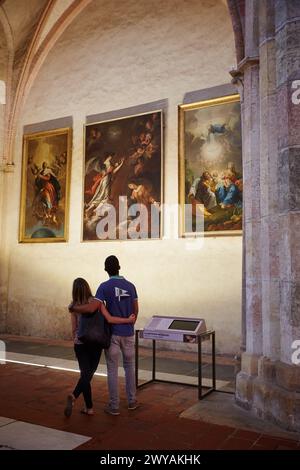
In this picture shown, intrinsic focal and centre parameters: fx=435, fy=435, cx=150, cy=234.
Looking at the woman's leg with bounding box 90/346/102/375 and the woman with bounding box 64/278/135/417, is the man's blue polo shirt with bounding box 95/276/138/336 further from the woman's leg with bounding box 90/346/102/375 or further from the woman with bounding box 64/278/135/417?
the woman's leg with bounding box 90/346/102/375

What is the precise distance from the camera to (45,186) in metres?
10.9

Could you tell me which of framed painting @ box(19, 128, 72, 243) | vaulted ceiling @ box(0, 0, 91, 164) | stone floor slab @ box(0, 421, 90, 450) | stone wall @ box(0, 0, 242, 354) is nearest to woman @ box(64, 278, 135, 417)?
stone floor slab @ box(0, 421, 90, 450)

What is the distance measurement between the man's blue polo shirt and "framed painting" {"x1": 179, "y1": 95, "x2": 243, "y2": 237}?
4.43 m

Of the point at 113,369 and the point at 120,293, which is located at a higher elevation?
the point at 120,293

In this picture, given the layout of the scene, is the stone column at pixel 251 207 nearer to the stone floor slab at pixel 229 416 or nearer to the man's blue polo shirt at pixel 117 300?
the stone floor slab at pixel 229 416

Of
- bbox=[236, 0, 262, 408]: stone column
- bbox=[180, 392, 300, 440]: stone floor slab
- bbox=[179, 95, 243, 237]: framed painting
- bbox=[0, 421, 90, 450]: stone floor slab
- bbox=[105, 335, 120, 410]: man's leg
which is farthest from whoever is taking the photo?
bbox=[179, 95, 243, 237]: framed painting

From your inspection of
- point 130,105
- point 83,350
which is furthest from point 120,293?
point 130,105

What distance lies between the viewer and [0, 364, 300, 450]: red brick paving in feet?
11.7

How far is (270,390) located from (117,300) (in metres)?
1.71

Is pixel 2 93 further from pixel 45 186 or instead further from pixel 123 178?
pixel 123 178

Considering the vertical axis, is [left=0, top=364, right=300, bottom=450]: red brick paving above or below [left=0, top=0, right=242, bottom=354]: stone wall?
below

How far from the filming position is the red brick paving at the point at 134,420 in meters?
3.57

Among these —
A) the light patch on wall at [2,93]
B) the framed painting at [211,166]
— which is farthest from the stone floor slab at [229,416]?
the light patch on wall at [2,93]
